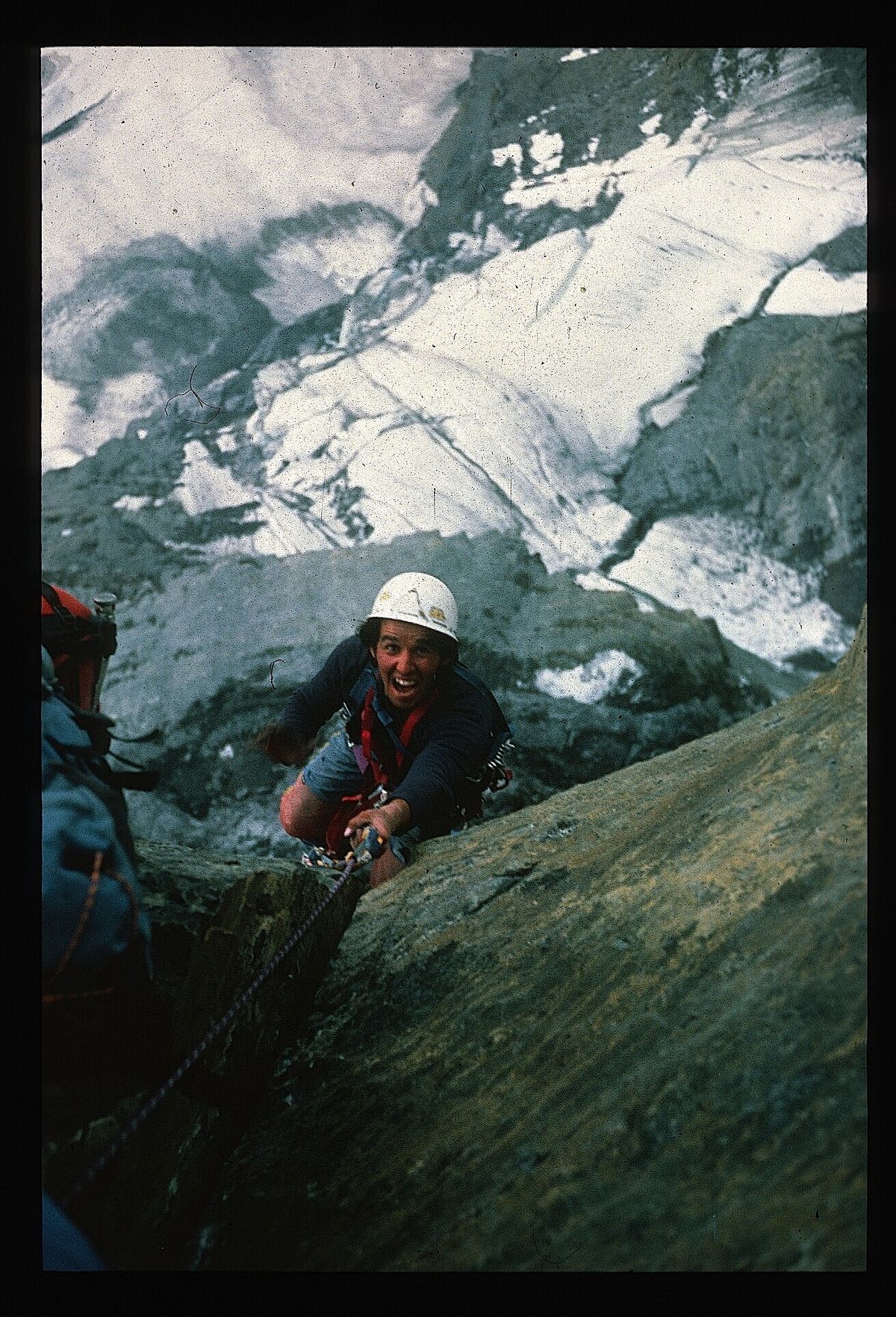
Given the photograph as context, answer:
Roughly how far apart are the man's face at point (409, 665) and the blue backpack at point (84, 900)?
1123mm

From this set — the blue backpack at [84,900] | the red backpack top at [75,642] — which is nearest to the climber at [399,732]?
the red backpack top at [75,642]

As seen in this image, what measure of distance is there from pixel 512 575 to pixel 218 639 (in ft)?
3.50

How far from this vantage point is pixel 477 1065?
2.31m

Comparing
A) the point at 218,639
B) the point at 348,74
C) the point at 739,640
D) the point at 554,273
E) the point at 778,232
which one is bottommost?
the point at 739,640

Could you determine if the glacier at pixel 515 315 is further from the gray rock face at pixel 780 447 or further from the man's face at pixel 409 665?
the man's face at pixel 409 665

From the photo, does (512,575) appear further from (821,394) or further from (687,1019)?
(687,1019)

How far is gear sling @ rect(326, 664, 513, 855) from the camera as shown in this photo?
3.14m

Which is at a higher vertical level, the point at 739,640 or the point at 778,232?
the point at 778,232

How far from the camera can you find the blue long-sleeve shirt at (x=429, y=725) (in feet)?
10.0

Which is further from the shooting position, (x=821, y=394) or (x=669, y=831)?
(x=821, y=394)
